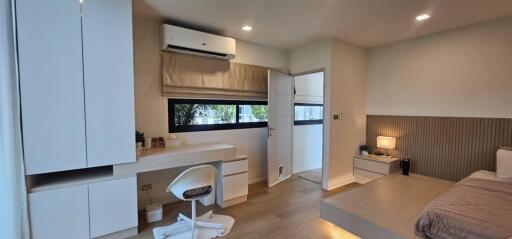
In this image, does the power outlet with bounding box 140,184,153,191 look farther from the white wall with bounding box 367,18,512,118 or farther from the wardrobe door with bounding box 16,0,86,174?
the white wall with bounding box 367,18,512,118

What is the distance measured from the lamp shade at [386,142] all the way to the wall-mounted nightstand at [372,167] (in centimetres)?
20

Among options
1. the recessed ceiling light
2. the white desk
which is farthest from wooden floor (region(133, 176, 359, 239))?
the recessed ceiling light

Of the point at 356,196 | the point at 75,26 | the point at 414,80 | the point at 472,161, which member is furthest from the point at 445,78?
the point at 75,26

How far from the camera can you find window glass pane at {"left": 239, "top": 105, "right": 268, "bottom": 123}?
392 cm

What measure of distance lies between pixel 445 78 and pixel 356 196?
2.33m

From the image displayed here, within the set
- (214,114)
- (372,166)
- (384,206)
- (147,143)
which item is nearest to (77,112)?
(147,143)

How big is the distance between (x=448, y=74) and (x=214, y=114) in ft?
11.7

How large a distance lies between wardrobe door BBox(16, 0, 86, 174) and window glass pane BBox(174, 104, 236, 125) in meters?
1.29

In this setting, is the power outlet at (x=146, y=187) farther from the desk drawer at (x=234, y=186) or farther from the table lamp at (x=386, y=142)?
the table lamp at (x=386, y=142)

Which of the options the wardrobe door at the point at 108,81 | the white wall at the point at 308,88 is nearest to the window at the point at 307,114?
the white wall at the point at 308,88

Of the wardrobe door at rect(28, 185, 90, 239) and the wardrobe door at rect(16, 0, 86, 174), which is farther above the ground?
the wardrobe door at rect(16, 0, 86, 174)

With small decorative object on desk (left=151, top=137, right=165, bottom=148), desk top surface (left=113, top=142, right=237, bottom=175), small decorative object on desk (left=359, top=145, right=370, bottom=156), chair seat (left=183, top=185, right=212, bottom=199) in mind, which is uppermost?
small decorative object on desk (left=151, top=137, right=165, bottom=148)

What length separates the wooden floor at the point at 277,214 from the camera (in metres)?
2.40

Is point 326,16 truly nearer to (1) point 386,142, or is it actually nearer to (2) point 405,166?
(1) point 386,142
